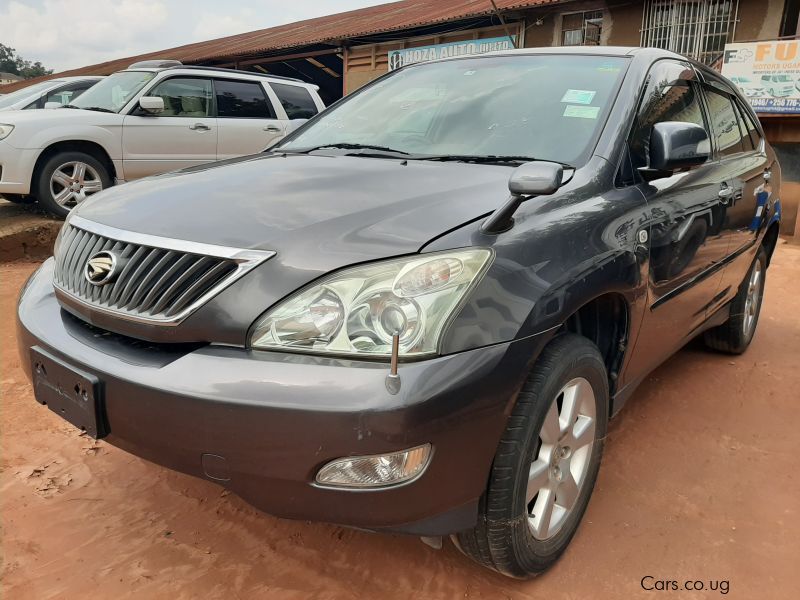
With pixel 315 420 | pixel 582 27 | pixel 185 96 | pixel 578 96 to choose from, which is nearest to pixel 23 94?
pixel 185 96

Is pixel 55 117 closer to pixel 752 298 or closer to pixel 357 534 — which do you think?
pixel 357 534

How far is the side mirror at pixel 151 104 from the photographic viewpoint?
6.87 metres

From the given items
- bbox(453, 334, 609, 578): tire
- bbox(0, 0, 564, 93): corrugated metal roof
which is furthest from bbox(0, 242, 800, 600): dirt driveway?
bbox(0, 0, 564, 93): corrugated metal roof

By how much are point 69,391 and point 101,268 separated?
36 cm

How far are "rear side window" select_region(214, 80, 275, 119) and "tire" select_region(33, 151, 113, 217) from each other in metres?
1.62

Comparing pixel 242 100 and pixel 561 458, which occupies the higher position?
pixel 242 100

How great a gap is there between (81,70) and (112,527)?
30.7 meters

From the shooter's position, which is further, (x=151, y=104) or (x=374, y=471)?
(x=151, y=104)

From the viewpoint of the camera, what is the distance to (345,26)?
16.9 metres

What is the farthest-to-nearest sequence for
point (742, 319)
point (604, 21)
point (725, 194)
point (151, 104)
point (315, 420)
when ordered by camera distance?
1. point (604, 21)
2. point (151, 104)
3. point (742, 319)
4. point (725, 194)
5. point (315, 420)

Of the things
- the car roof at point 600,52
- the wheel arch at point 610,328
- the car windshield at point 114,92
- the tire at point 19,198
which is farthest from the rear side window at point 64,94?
the wheel arch at point 610,328

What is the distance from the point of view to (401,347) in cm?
151

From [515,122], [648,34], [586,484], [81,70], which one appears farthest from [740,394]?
[81,70]

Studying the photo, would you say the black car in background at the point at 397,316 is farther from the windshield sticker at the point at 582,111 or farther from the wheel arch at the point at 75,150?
the wheel arch at the point at 75,150
